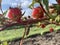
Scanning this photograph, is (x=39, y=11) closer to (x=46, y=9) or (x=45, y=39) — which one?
(x=46, y=9)

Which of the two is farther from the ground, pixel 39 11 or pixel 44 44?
pixel 39 11

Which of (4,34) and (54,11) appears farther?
(4,34)

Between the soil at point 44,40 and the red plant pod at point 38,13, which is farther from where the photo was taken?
the soil at point 44,40

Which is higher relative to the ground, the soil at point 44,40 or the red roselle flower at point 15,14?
the red roselle flower at point 15,14

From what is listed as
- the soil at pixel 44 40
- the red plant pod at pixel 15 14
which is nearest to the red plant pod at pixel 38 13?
the red plant pod at pixel 15 14

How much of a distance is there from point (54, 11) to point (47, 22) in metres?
0.04

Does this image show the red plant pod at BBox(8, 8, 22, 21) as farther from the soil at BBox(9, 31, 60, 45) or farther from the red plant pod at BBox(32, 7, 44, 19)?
the soil at BBox(9, 31, 60, 45)

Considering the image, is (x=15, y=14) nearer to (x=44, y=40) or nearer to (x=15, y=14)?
(x=15, y=14)

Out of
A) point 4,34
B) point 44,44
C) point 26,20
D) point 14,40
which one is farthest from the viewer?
point 4,34

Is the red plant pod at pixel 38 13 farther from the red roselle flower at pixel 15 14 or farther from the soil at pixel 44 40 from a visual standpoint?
the soil at pixel 44 40

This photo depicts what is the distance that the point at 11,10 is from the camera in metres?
0.74

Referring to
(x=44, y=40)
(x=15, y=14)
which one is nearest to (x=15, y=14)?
(x=15, y=14)

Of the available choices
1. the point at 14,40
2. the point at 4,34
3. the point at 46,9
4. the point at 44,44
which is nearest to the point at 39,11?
the point at 46,9

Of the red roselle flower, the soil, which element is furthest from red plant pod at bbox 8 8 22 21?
the soil
